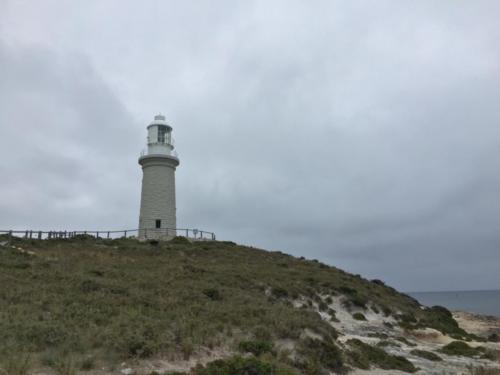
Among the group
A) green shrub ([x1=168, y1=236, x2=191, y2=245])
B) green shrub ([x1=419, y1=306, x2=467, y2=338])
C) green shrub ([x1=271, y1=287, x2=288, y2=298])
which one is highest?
green shrub ([x1=168, y1=236, x2=191, y2=245])

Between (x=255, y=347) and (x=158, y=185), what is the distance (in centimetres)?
3515

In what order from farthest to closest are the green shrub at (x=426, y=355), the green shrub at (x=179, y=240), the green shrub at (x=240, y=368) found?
the green shrub at (x=179, y=240), the green shrub at (x=426, y=355), the green shrub at (x=240, y=368)

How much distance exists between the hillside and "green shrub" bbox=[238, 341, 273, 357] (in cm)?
4

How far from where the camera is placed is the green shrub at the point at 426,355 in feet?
59.2

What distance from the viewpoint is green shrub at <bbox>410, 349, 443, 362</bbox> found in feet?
59.2

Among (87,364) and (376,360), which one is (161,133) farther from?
(87,364)

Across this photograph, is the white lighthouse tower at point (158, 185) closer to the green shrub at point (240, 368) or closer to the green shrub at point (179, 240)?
the green shrub at point (179, 240)

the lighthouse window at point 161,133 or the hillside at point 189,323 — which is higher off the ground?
the lighthouse window at point 161,133

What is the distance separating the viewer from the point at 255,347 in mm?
12578

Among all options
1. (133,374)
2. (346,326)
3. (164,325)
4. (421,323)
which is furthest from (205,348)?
(421,323)

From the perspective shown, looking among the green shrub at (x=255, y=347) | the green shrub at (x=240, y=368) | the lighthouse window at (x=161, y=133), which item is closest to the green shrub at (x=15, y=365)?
the green shrub at (x=240, y=368)

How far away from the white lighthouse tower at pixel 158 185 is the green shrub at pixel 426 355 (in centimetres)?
2993

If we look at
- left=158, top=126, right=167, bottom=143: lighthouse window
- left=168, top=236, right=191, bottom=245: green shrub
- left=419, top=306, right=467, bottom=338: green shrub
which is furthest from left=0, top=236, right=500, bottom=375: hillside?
left=158, top=126, right=167, bottom=143: lighthouse window

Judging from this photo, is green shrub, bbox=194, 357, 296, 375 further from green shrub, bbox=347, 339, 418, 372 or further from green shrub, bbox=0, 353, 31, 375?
green shrub, bbox=347, 339, 418, 372
